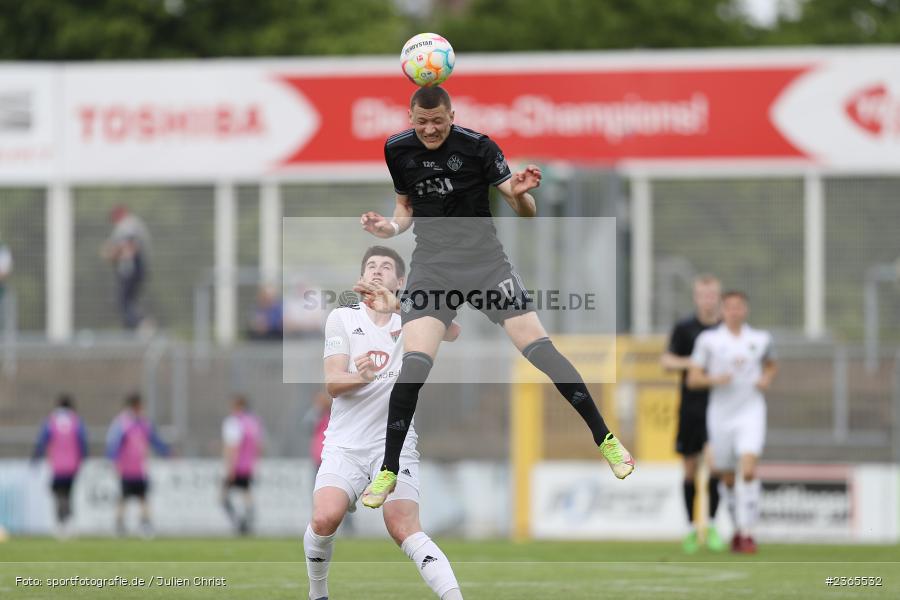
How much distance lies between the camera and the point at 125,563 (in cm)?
1394

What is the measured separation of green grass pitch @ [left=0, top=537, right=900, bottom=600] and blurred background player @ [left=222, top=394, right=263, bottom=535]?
4.94 m

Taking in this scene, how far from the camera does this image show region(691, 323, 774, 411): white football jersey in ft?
53.3

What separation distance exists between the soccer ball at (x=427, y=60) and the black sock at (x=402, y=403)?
1691mm

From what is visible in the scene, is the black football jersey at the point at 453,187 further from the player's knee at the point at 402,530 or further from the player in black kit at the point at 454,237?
the player's knee at the point at 402,530

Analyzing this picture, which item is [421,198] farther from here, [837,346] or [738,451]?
[837,346]

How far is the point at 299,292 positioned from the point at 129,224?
421cm

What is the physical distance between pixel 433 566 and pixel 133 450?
47.6 ft

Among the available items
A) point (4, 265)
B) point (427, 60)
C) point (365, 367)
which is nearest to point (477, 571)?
Answer: point (365, 367)

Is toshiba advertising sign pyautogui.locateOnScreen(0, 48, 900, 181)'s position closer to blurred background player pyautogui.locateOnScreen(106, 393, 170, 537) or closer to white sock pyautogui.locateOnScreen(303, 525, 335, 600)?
blurred background player pyautogui.locateOnScreen(106, 393, 170, 537)

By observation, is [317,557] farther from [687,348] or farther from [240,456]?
[240,456]

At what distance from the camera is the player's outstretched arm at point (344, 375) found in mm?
9422

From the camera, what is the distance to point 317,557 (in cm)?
952

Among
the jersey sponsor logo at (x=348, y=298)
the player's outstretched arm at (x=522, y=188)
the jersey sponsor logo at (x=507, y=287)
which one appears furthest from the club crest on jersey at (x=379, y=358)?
the player's outstretched arm at (x=522, y=188)

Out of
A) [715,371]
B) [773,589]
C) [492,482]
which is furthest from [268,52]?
[773,589]
